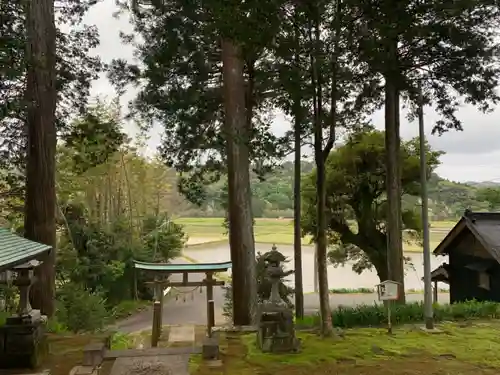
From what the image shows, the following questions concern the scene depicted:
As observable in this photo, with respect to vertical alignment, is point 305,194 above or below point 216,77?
below

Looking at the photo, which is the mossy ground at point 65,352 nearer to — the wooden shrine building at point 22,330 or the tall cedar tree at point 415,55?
the wooden shrine building at point 22,330

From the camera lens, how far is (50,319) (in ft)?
27.8

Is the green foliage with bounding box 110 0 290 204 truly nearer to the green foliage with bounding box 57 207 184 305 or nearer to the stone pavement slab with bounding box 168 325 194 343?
the stone pavement slab with bounding box 168 325 194 343

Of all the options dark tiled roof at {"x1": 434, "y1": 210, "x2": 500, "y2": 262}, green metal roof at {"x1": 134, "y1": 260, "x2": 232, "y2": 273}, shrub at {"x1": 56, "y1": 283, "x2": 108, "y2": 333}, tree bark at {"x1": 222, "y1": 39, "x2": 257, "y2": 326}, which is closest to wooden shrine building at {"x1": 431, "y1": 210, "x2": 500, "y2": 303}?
dark tiled roof at {"x1": 434, "y1": 210, "x2": 500, "y2": 262}

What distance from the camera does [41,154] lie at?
8.46 meters

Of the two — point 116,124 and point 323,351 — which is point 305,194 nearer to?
point 116,124

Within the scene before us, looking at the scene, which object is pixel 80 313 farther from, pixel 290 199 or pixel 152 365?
pixel 290 199

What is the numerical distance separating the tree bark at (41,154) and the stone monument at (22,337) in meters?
2.23

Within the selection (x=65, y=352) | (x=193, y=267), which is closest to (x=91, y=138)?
(x=193, y=267)

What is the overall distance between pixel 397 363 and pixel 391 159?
5.08 m

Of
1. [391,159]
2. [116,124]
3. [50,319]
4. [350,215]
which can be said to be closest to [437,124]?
[391,159]

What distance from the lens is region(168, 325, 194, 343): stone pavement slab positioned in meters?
10.4

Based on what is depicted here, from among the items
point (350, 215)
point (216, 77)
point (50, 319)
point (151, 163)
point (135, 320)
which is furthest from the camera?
point (151, 163)

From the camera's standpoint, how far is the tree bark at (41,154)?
27.5 feet
